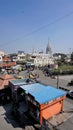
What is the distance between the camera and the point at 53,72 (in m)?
45.9

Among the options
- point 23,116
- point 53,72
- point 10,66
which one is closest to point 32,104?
point 23,116

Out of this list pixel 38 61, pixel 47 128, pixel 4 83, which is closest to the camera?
pixel 47 128

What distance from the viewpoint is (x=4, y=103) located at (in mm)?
19016

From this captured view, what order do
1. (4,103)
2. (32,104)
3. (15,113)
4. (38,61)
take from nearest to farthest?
(32,104) < (15,113) < (4,103) < (38,61)

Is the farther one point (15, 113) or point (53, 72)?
point (53, 72)

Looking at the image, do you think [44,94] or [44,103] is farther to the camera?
[44,94]

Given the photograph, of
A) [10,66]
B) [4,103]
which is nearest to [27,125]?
[4,103]

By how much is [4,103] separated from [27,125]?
21.8ft

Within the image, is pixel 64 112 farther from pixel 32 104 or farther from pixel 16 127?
pixel 16 127

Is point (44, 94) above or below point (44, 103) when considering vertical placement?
above

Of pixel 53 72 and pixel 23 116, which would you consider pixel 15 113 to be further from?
pixel 53 72

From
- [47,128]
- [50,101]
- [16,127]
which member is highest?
[50,101]

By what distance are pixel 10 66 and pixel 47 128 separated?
44.0 meters

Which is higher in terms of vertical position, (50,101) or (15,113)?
(50,101)
